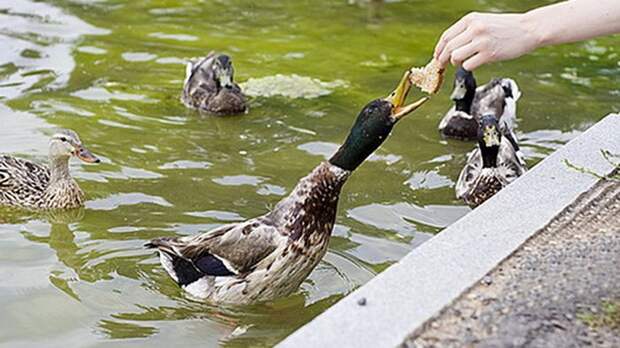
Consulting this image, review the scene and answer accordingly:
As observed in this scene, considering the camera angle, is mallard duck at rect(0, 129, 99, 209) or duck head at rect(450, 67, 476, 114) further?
duck head at rect(450, 67, 476, 114)

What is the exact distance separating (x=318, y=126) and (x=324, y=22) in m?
4.51

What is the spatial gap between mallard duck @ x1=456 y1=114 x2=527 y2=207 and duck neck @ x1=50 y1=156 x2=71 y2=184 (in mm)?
2879

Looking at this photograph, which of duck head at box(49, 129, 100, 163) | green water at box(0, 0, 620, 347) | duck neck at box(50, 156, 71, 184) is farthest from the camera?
duck head at box(49, 129, 100, 163)

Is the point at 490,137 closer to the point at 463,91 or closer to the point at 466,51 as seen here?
the point at 463,91

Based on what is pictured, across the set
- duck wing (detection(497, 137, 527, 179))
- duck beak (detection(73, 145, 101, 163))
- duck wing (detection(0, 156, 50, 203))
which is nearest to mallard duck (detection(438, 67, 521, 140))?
duck wing (detection(497, 137, 527, 179))

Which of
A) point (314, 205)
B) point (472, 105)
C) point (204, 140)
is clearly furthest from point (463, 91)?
point (314, 205)

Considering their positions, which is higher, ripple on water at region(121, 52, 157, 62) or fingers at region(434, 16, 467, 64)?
fingers at region(434, 16, 467, 64)

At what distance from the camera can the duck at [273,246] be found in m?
6.33

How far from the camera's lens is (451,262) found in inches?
170

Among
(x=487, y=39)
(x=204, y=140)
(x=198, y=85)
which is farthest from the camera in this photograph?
(x=198, y=85)

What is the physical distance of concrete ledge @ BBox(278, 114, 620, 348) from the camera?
376 cm

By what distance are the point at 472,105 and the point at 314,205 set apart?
186 inches

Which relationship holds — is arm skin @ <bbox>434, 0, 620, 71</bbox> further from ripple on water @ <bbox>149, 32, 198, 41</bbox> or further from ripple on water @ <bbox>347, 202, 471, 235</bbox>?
ripple on water @ <bbox>149, 32, 198, 41</bbox>

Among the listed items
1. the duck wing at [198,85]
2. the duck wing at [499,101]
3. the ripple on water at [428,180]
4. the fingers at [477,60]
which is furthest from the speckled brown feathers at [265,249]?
the duck wing at [198,85]
